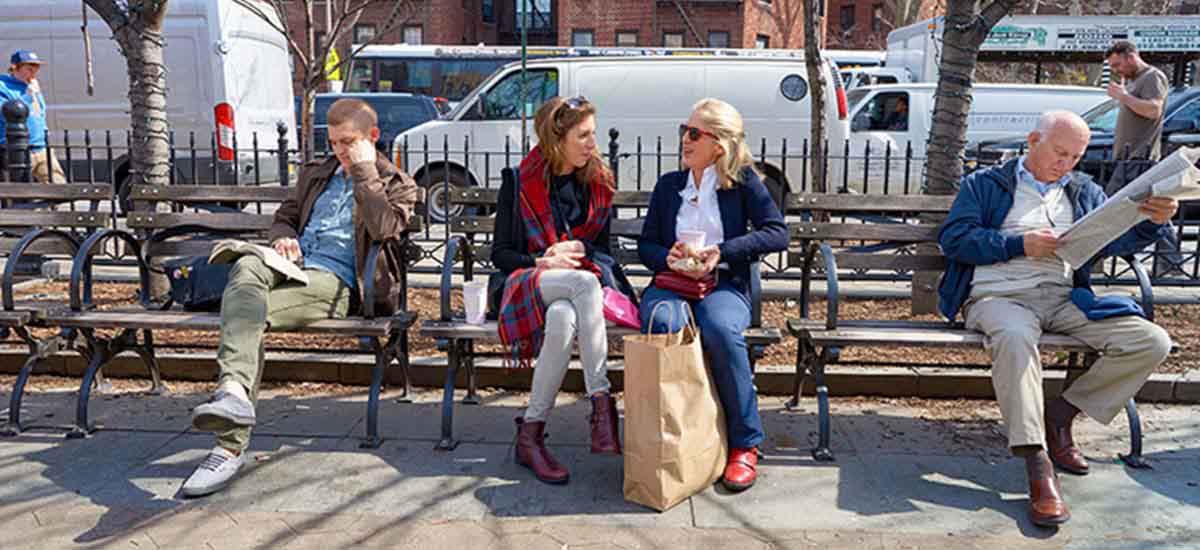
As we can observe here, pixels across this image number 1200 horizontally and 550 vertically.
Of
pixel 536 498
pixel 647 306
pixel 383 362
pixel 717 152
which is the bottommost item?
pixel 536 498

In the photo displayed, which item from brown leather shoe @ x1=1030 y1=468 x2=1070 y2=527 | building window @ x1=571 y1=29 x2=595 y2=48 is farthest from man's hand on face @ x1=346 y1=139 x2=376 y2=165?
building window @ x1=571 y1=29 x2=595 y2=48

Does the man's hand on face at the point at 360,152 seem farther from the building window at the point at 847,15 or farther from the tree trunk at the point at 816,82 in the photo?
the building window at the point at 847,15

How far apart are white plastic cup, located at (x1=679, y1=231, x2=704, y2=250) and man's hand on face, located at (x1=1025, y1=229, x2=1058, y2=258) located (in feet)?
4.35

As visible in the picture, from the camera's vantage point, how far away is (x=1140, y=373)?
379 cm

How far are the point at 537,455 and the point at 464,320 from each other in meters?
0.82

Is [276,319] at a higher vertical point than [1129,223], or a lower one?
lower

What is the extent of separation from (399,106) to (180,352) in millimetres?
14705

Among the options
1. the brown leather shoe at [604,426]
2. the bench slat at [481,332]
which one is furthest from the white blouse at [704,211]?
the brown leather shoe at [604,426]

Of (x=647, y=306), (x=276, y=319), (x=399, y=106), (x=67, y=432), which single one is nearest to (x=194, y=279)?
(x=276, y=319)

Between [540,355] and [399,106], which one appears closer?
[540,355]

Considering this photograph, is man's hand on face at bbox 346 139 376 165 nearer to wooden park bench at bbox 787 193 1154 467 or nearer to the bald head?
wooden park bench at bbox 787 193 1154 467

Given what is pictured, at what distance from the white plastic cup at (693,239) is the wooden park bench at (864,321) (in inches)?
24.0

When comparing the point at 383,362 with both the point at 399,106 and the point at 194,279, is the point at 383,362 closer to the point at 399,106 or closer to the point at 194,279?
the point at 194,279

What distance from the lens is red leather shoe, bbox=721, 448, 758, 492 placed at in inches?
145
